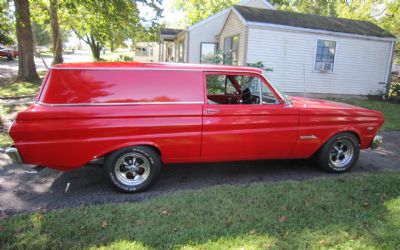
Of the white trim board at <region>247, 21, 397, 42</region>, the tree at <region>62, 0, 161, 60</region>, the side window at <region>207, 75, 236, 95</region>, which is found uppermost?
the tree at <region>62, 0, 161, 60</region>

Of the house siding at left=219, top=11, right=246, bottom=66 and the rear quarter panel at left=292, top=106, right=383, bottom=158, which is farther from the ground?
the house siding at left=219, top=11, right=246, bottom=66

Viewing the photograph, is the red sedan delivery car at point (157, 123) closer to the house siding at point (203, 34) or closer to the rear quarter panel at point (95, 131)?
the rear quarter panel at point (95, 131)

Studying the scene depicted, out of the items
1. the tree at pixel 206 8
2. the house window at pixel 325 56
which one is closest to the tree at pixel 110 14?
the house window at pixel 325 56

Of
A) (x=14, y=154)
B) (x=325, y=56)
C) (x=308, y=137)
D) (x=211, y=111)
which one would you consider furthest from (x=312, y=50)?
(x=14, y=154)

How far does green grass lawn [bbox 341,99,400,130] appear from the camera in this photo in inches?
359

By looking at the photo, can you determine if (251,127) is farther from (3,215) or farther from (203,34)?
(203,34)

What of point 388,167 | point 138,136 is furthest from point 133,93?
point 388,167

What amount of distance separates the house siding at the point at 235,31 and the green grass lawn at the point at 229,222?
9951 mm

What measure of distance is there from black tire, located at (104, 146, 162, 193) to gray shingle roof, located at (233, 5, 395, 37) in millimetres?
10224

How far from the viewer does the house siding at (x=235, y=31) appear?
1337cm

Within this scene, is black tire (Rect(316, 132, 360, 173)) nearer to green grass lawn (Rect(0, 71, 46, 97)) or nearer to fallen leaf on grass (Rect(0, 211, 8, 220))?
fallen leaf on grass (Rect(0, 211, 8, 220))

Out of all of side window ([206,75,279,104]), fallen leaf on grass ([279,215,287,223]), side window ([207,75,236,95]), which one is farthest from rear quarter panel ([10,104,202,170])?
fallen leaf on grass ([279,215,287,223])

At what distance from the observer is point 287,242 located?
10.1 ft

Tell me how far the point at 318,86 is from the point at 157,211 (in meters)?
12.5
